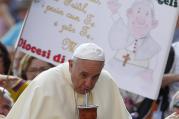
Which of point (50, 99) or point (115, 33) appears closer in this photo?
point (50, 99)

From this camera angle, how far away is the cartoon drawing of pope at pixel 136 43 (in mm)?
9789

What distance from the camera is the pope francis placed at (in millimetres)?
7707

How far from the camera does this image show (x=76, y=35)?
10086mm

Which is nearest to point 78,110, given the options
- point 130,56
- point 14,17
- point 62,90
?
point 62,90

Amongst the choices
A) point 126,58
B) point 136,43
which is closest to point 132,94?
point 126,58

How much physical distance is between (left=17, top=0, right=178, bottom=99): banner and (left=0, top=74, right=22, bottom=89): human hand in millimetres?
497

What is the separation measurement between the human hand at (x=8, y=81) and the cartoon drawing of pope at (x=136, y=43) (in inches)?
37.7

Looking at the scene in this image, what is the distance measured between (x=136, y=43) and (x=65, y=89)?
209 centimetres

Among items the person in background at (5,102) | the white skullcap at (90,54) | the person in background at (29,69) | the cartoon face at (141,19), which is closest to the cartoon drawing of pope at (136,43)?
the cartoon face at (141,19)

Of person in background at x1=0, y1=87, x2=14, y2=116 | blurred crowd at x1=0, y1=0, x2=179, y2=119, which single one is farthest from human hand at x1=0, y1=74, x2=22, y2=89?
person in background at x1=0, y1=87, x2=14, y2=116

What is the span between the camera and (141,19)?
32.4 feet

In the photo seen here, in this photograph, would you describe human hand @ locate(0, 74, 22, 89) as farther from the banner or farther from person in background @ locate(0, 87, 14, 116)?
the banner

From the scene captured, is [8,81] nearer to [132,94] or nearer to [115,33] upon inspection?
[115,33]

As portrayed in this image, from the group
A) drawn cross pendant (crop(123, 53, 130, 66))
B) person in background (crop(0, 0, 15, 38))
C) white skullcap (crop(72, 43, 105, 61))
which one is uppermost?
white skullcap (crop(72, 43, 105, 61))
